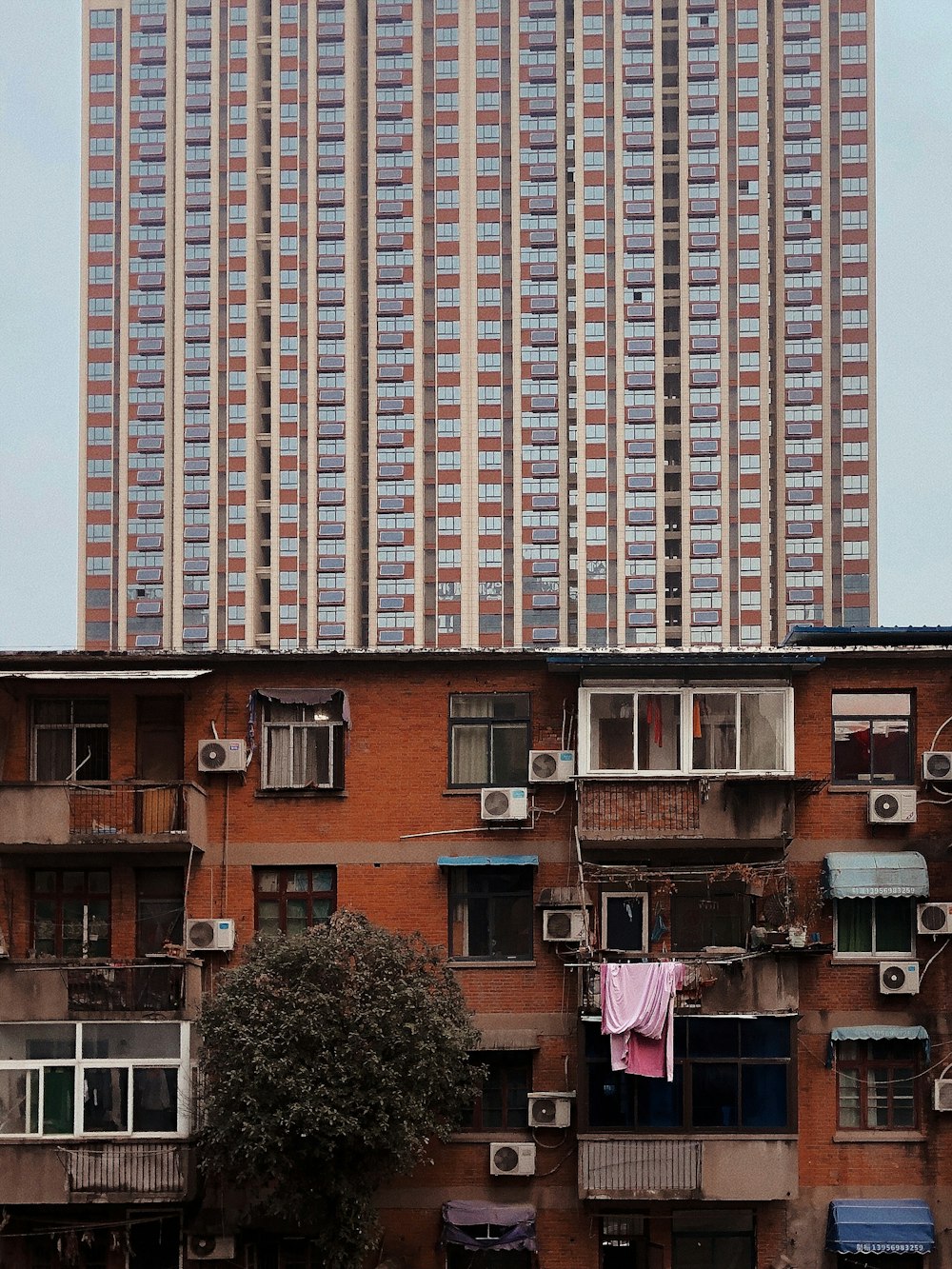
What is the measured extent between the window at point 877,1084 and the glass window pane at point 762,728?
Answer: 14.3 ft

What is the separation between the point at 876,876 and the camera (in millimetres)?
24141

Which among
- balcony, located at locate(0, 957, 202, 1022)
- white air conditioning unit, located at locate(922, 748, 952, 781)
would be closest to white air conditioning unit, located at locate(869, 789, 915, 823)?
white air conditioning unit, located at locate(922, 748, 952, 781)

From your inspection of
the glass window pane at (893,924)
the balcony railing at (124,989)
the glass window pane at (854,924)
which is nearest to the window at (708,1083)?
Result: the glass window pane at (854,924)

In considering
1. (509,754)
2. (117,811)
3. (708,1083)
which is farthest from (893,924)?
(117,811)

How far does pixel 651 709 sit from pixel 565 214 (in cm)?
8419

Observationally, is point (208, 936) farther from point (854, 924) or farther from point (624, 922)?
→ point (854, 924)

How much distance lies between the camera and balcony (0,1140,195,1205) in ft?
75.8

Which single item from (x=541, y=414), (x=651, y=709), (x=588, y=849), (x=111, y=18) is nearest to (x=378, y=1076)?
(x=588, y=849)

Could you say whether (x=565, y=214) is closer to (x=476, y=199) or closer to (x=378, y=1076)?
(x=476, y=199)

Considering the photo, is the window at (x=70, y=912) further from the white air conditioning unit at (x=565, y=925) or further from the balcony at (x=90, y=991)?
the white air conditioning unit at (x=565, y=925)

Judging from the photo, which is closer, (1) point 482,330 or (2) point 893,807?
(2) point 893,807

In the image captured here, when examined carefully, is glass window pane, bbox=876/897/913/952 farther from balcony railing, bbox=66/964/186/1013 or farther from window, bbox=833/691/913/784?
balcony railing, bbox=66/964/186/1013

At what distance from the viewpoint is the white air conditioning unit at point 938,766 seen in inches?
960

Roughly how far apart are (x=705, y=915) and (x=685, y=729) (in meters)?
2.85
